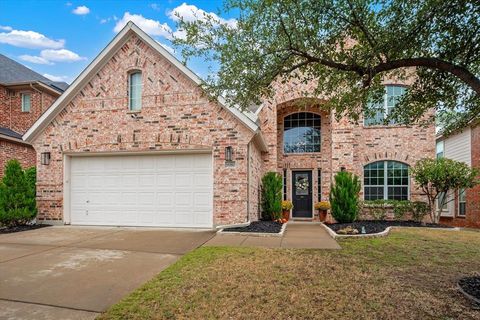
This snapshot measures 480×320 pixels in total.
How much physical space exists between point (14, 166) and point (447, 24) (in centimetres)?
1218

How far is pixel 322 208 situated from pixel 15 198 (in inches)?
431

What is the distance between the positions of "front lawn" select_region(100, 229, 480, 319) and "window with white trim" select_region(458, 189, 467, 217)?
9774mm

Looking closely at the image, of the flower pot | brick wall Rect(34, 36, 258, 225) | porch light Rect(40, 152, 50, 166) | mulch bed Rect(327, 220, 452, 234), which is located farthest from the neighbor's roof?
mulch bed Rect(327, 220, 452, 234)

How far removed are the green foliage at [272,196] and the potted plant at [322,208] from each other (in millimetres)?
1982

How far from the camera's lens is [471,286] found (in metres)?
4.38

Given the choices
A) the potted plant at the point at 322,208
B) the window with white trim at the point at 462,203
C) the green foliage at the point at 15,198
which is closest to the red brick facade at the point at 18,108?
the green foliage at the point at 15,198

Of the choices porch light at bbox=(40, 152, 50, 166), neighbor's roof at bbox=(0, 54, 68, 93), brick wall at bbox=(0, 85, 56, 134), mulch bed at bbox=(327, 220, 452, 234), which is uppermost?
neighbor's roof at bbox=(0, 54, 68, 93)

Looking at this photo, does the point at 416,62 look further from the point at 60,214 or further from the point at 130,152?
the point at 60,214

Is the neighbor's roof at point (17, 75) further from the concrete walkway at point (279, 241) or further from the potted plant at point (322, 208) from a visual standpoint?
the potted plant at point (322, 208)

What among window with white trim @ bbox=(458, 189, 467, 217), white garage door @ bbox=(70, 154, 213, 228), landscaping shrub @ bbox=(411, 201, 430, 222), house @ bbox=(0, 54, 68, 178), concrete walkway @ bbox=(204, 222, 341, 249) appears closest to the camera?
concrete walkway @ bbox=(204, 222, 341, 249)

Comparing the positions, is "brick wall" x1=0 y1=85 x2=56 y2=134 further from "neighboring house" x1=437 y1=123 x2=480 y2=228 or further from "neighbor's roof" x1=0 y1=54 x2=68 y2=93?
"neighboring house" x1=437 y1=123 x2=480 y2=228

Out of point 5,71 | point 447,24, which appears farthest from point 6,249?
point 5,71

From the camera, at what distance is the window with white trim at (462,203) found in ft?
48.3

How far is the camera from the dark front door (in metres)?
13.8
